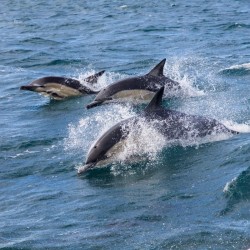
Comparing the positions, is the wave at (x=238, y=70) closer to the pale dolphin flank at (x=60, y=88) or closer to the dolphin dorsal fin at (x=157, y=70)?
the dolphin dorsal fin at (x=157, y=70)

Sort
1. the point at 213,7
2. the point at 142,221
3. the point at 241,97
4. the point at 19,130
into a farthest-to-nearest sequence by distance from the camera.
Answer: the point at 213,7
the point at 241,97
the point at 19,130
the point at 142,221

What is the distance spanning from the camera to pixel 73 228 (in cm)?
1279

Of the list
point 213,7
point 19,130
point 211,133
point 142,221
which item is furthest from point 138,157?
point 213,7

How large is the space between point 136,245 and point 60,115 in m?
10.5

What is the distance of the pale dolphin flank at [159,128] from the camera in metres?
15.9

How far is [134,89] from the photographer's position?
71.4ft

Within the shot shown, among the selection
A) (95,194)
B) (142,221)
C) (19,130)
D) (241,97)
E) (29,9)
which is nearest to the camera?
(142,221)

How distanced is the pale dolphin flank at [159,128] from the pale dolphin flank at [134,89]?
4.72 meters

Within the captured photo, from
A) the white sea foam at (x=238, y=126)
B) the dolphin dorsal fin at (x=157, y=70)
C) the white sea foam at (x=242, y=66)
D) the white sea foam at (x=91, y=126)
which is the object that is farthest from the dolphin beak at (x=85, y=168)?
the white sea foam at (x=242, y=66)

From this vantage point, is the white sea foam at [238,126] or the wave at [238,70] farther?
the wave at [238,70]

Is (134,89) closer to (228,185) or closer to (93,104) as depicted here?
(93,104)

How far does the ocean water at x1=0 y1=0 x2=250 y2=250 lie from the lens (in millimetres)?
12367

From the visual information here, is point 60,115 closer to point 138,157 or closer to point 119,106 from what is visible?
point 119,106

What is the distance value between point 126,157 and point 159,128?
3.60ft
